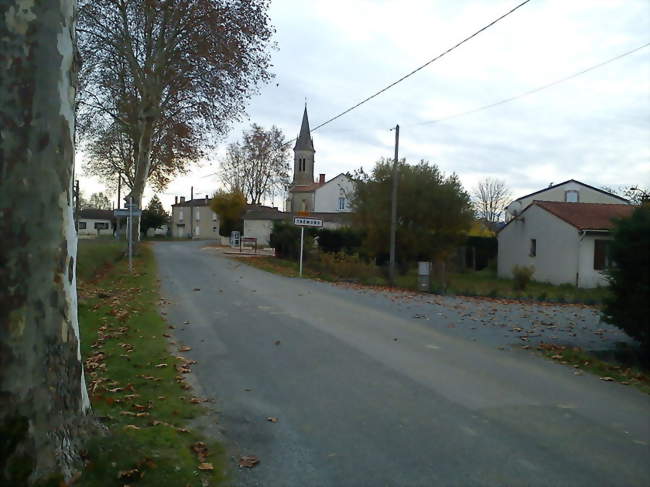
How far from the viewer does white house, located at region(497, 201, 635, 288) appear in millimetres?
28312

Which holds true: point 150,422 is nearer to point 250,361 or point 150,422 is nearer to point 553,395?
point 250,361

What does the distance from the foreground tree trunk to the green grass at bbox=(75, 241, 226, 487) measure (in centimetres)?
36

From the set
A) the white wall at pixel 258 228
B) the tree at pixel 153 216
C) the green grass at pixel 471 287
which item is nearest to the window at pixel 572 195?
the green grass at pixel 471 287

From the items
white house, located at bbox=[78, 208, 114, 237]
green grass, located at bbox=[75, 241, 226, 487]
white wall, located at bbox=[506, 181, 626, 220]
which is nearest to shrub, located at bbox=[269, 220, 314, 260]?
white wall, located at bbox=[506, 181, 626, 220]

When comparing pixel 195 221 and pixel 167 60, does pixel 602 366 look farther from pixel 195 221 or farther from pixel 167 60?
pixel 195 221

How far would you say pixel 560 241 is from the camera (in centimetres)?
2972

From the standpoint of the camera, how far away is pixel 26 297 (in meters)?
3.54

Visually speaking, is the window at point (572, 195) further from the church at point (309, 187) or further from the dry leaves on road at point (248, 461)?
the dry leaves on road at point (248, 461)

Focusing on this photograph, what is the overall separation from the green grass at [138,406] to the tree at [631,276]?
22.2 ft

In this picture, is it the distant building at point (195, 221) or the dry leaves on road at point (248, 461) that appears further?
the distant building at point (195, 221)

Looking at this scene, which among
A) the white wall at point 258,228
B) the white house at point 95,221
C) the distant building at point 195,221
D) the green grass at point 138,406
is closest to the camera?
the green grass at point 138,406

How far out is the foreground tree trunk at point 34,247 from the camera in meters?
3.47

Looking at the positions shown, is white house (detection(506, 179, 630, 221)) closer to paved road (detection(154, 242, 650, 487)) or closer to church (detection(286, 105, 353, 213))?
church (detection(286, 105, 353, 213))

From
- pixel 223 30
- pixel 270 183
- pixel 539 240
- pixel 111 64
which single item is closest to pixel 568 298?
pixel 539 240
